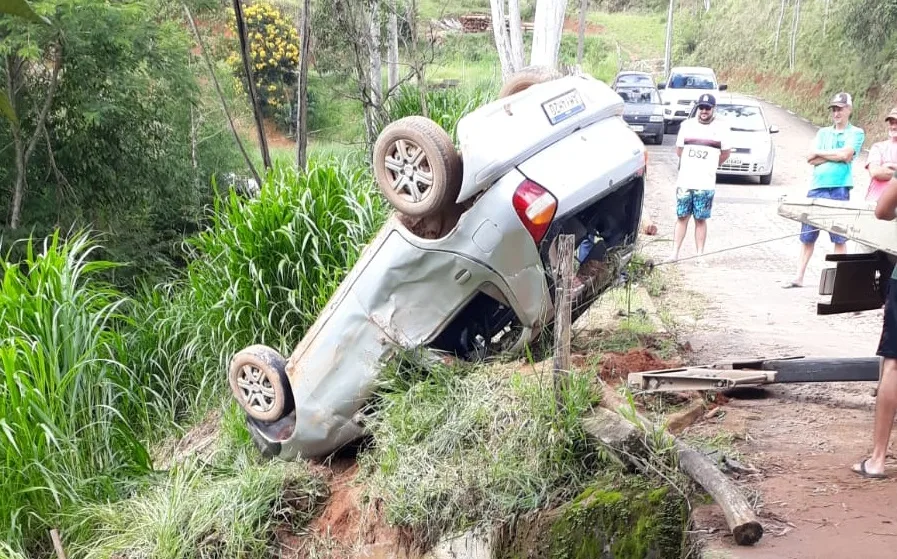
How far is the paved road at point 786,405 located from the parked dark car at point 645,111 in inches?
451

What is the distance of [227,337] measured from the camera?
676 cm

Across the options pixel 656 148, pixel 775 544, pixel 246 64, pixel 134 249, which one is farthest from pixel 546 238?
pixel 656 148

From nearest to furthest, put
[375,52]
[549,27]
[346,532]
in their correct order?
[346,532]
[549,27]
[375,52]

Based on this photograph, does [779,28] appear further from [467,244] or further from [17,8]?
[17,8]

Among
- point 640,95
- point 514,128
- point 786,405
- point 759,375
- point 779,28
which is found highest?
point 514,128

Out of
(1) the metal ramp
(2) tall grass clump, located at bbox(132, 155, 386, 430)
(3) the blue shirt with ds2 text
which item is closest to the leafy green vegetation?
(3) the blue shirt with ds2 text

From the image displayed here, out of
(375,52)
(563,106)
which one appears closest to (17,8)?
(563,106)

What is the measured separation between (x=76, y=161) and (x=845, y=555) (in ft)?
36.3

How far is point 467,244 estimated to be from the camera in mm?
4449

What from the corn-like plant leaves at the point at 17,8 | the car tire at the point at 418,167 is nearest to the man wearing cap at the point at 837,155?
the car tire at the point at 418,167

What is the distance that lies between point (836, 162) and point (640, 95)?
687 inches

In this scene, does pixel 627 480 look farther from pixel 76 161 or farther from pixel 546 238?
pixel 76 161

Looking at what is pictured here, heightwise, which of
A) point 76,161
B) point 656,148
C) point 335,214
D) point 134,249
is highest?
point 335,214

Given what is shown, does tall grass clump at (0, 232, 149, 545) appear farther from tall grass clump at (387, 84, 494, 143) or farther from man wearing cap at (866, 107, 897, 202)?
man wearing cap at (866, 107, 897, 202)
